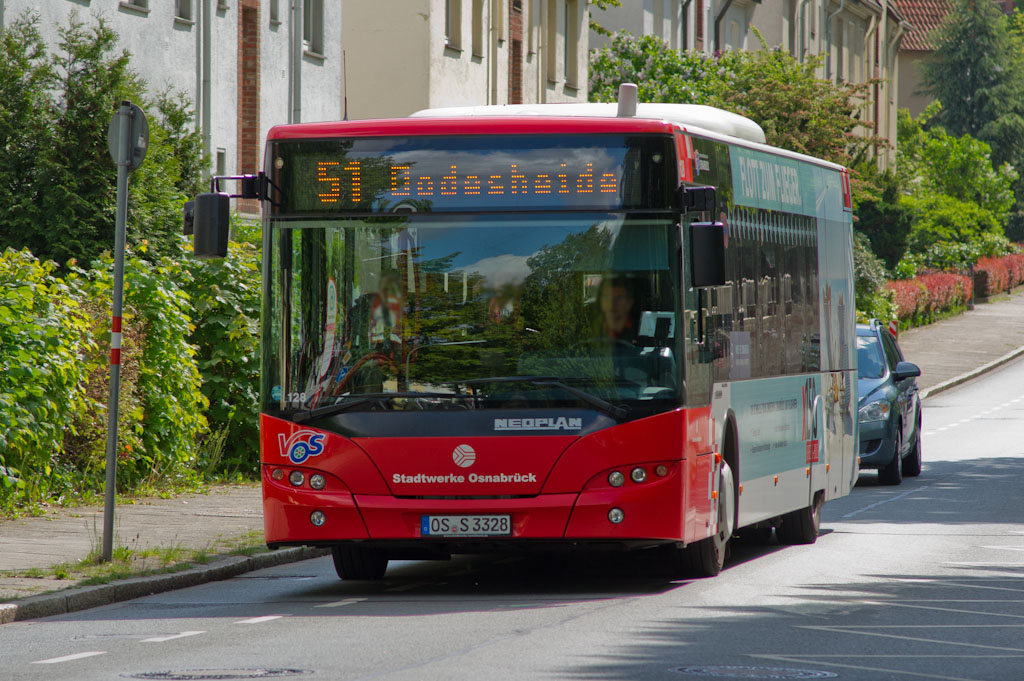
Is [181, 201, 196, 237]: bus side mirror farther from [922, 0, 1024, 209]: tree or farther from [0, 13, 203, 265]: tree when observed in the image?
[922, 0, 1024, 209]: tree

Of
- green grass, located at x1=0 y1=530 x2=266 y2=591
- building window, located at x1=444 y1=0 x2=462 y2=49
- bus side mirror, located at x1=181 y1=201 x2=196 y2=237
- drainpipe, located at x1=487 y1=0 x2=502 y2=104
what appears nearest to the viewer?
bus side mirror, located at x1=181 y1=201 x2=196 y2=237

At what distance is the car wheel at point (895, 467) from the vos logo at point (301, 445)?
1173cm

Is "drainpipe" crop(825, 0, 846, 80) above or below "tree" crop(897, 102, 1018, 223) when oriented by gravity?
above

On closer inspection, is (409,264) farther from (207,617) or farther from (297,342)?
(207,617)

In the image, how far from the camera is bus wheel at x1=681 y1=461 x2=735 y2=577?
40.0 ft

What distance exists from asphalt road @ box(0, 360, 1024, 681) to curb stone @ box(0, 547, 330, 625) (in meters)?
0.11

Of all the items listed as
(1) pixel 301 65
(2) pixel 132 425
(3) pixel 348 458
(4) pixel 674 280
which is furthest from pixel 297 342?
(1) pixel 301 65

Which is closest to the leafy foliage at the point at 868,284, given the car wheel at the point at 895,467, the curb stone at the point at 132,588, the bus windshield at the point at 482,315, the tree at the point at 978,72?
the car wheel at the point at 895,467

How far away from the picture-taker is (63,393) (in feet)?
51.6

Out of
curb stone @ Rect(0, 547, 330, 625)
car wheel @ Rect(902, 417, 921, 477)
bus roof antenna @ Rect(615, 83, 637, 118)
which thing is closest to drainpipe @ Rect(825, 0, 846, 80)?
car wheel @ Rect(902, 417, 921, 477)

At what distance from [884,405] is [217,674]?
14.3 meters

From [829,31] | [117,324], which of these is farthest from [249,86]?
[829,31]

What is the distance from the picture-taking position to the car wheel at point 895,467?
21750mm

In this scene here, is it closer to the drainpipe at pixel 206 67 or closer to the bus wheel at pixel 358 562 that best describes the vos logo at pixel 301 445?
the bus wheel at pixel 358 562
